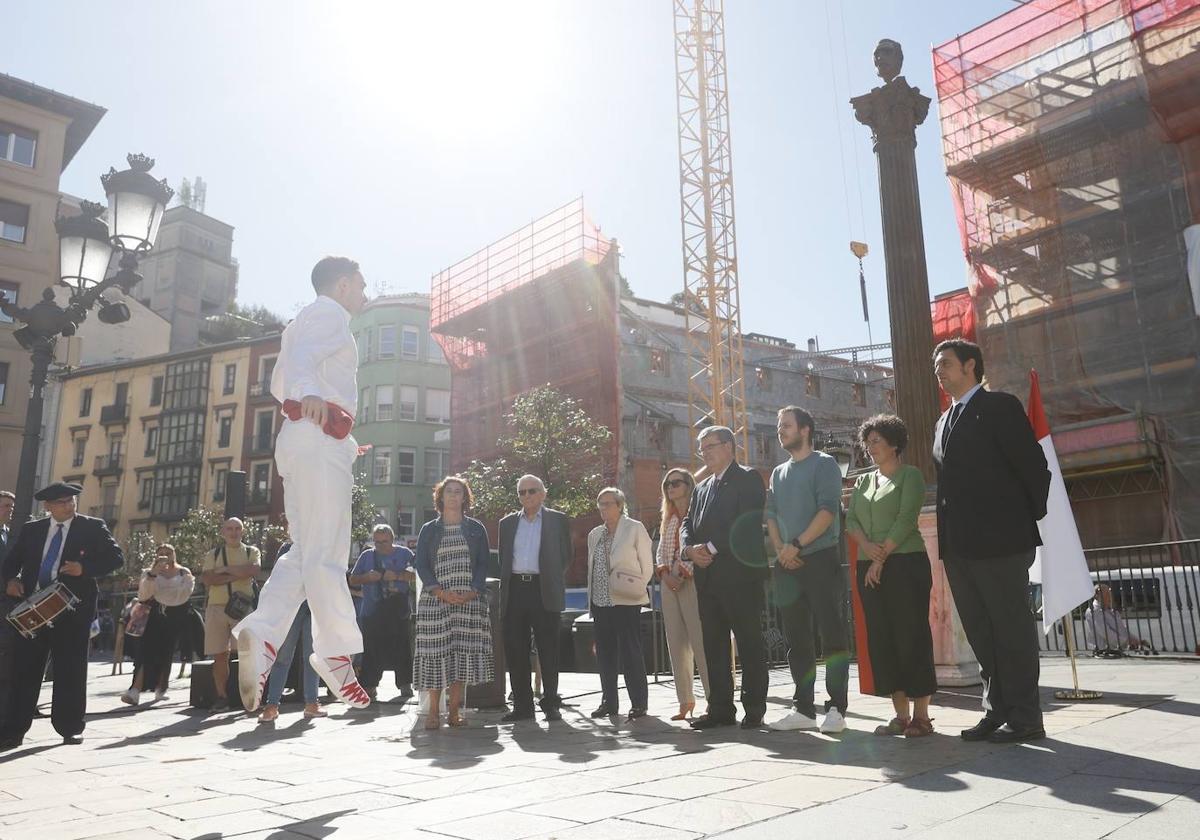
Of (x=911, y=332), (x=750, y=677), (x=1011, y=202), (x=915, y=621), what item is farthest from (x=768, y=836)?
(x=1011, y=202)

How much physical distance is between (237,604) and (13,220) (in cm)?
3490

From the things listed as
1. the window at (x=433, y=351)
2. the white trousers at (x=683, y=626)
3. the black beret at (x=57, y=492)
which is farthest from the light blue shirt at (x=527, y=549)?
the window at (x=433, y=351)

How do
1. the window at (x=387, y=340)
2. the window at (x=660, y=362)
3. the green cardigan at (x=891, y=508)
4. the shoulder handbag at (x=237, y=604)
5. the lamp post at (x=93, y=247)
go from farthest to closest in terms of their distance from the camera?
the window at (x=387, y=340) → the window at (x=660, y=362) → the shoulder handbag at (x=237, y=604) → the lamp post at (x=93, y=247) → the green cardigan at (x=891, y=508)

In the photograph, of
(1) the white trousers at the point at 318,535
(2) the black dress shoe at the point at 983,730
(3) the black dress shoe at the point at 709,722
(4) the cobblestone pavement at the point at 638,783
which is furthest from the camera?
(3) the black dress shoe at the point at 709,722

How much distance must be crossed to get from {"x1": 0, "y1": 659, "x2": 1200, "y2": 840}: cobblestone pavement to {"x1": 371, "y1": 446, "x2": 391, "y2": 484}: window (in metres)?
45.7

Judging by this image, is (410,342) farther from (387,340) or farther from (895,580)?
(895,580)

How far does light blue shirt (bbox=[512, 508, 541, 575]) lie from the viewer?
7.46m

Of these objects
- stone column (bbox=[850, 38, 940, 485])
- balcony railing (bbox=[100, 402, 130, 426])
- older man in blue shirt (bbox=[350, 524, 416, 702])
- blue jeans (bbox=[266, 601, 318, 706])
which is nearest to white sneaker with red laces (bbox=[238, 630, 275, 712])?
blue jeans (bbox=[266, 601, 318, 706])

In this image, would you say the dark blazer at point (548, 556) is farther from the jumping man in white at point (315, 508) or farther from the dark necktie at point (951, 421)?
the dark necktie at point (951, 421)

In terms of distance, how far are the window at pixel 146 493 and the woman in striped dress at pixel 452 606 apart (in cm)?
5435

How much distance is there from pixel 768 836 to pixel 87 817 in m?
2.56

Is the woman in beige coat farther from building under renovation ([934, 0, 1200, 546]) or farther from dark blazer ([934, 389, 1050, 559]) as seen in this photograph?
building under renovation ([934, 0, 1200, 546])

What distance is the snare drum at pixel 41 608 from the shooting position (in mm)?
6145

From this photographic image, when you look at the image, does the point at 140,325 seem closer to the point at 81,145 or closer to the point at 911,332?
the point at 81,145
